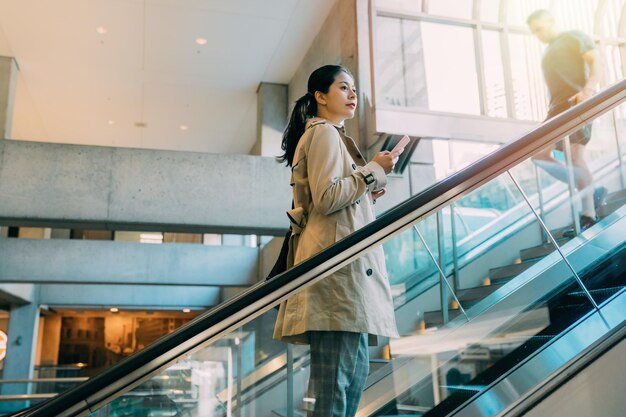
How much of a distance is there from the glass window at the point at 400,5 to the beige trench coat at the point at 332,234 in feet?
17.8

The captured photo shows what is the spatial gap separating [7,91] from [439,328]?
28.7 feet

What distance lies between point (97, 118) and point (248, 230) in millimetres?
6082

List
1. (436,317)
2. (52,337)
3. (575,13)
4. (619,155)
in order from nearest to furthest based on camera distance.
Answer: (436,317), (619,155), (575,13), (52,337)

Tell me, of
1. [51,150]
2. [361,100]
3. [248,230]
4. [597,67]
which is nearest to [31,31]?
[51,150]

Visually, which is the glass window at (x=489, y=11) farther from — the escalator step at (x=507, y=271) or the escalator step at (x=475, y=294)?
the escalator step at (x=475, y=294)

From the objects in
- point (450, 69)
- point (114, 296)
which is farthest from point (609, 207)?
point (114, 296)

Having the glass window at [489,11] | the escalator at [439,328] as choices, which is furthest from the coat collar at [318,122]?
the glass window at [489,11]

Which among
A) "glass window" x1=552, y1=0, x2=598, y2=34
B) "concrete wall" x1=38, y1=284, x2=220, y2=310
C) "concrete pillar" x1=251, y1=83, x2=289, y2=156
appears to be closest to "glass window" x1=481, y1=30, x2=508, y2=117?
"glass window" x1=552, y1=0, x2=598, y2=34

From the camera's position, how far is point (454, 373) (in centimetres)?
238

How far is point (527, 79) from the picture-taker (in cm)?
721

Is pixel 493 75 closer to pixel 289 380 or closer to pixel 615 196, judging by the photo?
pixel 615 196

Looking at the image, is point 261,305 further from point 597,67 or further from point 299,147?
point 597,67

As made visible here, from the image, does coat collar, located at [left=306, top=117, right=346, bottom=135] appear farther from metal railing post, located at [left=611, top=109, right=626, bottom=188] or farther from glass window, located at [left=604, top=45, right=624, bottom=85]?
glass window, located at [left=604, top=45, right=624, bottom=85]

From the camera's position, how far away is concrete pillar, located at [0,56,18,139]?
351 inches
